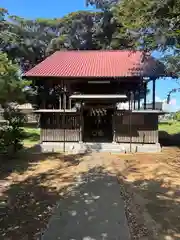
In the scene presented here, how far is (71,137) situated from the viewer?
18.2 meters

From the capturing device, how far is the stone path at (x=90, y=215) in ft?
16.7

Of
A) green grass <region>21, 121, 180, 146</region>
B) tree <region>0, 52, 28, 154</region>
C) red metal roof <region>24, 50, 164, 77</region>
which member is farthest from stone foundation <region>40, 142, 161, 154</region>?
red metal roof <region>24, 50, 164, 77</region>

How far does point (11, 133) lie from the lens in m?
14.7

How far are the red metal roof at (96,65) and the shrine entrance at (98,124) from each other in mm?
3314

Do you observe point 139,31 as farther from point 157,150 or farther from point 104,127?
point 104,127

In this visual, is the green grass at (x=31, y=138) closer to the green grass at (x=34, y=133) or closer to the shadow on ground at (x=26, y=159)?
the green grass at (x=34, y=133)

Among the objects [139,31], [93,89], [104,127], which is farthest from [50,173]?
[104,127]

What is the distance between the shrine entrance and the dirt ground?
5.72 m

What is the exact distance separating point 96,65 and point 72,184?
12.1 m

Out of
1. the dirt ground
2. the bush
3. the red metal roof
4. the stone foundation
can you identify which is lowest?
the dirt ground

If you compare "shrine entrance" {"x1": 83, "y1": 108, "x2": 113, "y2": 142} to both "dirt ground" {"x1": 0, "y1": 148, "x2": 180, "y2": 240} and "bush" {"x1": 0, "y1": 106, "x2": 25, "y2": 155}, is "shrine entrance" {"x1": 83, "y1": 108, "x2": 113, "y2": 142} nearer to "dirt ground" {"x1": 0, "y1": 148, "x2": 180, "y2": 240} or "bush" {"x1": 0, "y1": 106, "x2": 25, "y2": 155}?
"dirt ground" {"x1": 0, "y1": 148, "x2": 180, "y2": 240}

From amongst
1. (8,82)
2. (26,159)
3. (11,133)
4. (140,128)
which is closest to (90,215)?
(8,82)

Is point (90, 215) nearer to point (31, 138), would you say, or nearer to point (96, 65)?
point (96, 65)

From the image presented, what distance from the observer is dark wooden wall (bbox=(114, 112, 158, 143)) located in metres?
17.9
